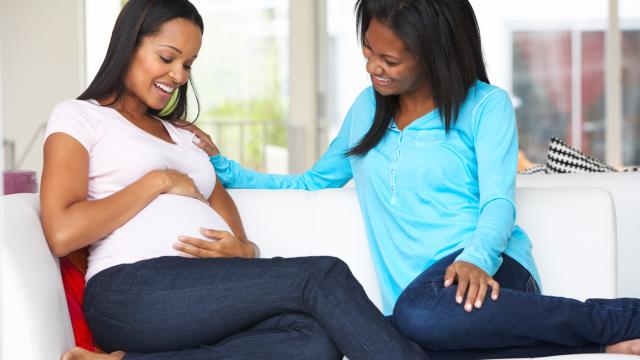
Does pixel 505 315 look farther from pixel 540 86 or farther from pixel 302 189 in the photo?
pixel 540 86

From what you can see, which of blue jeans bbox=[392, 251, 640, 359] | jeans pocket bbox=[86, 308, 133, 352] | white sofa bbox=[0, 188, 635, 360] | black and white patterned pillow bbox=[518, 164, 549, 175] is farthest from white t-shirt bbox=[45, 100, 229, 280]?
black and white patterned pillow bbox=[518, 164, 549, 175]

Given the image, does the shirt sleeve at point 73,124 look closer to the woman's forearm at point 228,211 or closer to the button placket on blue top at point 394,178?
the woman's forearm at point 228,211

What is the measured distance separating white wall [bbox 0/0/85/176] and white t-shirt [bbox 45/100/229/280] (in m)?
4.20

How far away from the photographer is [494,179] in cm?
209

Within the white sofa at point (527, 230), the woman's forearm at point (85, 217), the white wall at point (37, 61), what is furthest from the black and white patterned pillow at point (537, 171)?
the white wall at point (37, 61)

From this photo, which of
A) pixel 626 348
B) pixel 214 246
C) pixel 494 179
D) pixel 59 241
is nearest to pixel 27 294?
pixel 59 241

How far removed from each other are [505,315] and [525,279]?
0.25 meters

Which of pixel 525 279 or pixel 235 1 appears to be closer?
pixel 525 279

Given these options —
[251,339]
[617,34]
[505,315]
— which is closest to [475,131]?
[505,315]

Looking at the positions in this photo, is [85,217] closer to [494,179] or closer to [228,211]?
[228,211]

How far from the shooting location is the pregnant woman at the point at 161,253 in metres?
1.75

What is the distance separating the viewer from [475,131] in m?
2.17

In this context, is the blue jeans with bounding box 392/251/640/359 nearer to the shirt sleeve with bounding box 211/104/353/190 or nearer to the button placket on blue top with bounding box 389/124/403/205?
the button placket on blue top with bounding box 389/124/403/205

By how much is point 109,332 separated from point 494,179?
0.94 meters
